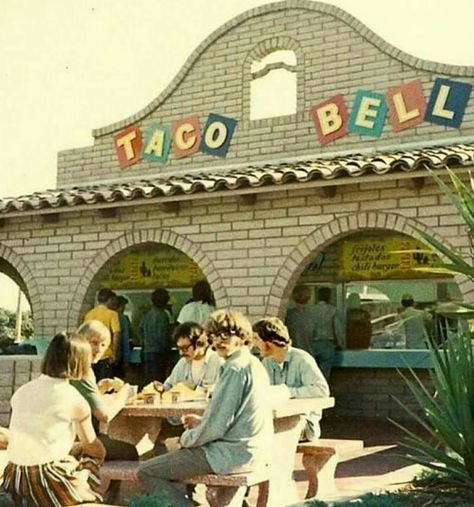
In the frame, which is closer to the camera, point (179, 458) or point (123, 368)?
point (179, 458)

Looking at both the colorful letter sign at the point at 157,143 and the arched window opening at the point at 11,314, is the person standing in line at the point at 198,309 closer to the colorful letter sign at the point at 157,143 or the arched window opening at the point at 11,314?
the colorful letter sign at the point at 157,143

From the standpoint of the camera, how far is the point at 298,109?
496 inches

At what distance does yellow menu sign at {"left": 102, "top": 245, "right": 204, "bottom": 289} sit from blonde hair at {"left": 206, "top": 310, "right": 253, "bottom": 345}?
8037mm

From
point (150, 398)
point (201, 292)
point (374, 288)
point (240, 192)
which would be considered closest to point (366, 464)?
point (150, 398)

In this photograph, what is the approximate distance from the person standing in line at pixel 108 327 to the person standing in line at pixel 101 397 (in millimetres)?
4008

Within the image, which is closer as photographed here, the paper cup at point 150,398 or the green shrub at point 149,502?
the green shrub at point 149,502

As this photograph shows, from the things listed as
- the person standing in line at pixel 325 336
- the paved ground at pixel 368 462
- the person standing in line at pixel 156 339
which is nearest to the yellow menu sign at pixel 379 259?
the person standing in line at pixel 325 336

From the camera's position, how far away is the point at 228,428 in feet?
16.9

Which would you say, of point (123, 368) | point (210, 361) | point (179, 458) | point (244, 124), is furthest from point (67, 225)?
point (179, 458)

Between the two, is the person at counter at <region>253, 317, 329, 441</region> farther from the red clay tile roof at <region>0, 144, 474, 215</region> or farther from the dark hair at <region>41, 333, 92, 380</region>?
the red clay tile roof at <region>0, 144, 474, 215</region>

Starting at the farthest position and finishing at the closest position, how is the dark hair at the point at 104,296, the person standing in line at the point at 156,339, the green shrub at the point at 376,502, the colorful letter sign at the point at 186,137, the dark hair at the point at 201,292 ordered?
the colorful letter sign at the point at 186,137 < the person standing in line at the point at 156,339 < the dark hair at the point at 201,292 < the dark hair at the point at 104,296 < the green shrub at the point at 376,502

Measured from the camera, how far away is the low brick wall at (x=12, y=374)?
29.2 feet

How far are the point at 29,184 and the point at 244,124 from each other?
754 cm

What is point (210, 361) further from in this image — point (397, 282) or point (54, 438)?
point (397, 282)
